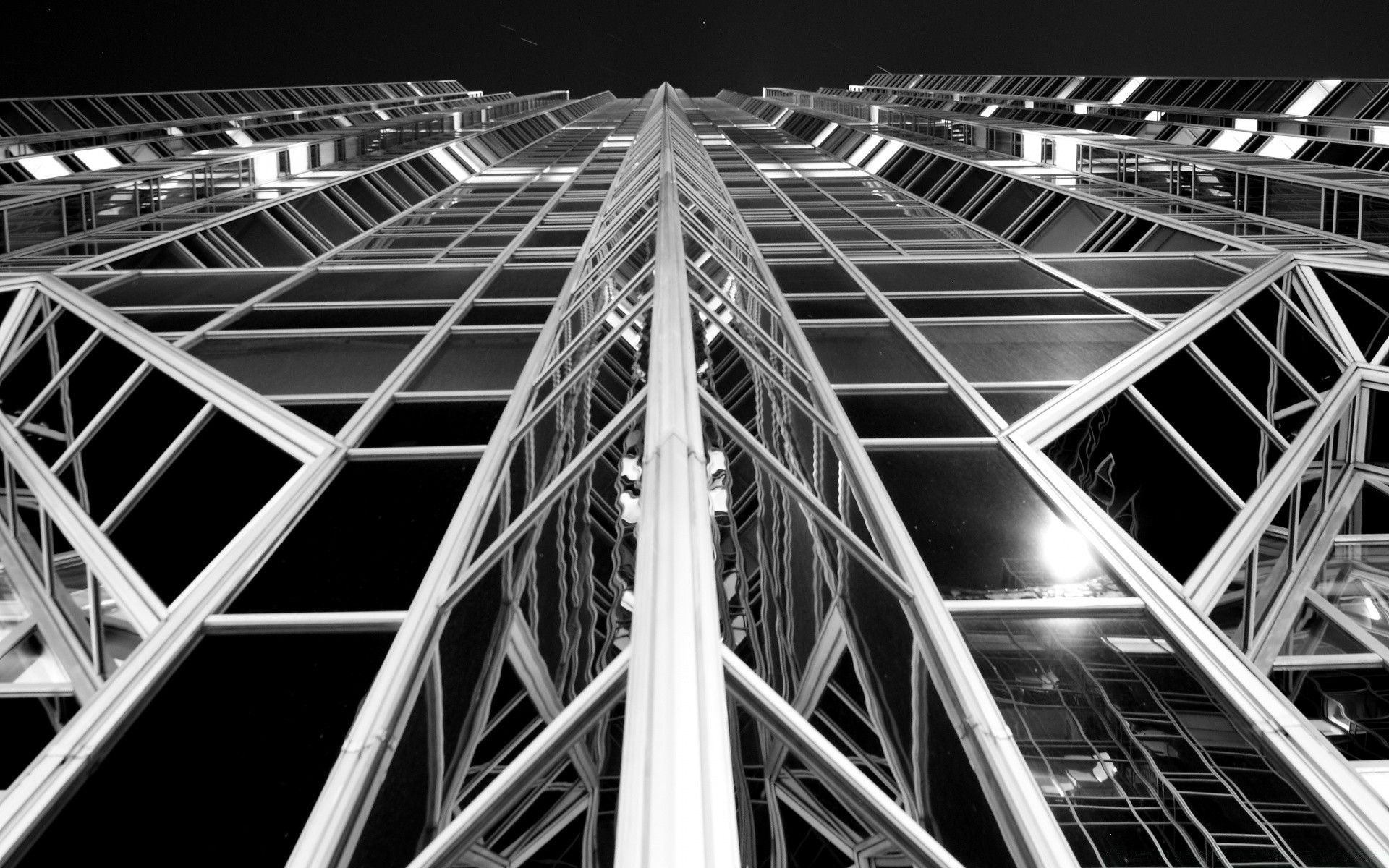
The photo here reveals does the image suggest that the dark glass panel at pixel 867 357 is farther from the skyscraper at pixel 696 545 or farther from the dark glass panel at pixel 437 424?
the dark glass panel at pixel 437 424

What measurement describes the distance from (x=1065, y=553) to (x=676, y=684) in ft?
15.8

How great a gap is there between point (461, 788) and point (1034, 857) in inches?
112

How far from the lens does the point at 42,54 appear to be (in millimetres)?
50750

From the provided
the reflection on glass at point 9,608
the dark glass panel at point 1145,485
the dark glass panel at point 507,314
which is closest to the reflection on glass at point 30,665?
the reflection on glass at point 9,608

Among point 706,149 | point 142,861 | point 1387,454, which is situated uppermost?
point 706,149

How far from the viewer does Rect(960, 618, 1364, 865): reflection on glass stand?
4.90 meters

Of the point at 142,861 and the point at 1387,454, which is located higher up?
the point at 1387,454

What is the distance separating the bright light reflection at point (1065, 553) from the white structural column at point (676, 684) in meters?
3.18

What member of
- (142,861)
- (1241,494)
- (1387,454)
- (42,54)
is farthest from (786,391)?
(42,54)

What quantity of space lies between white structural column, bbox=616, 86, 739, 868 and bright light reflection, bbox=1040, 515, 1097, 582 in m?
3.18

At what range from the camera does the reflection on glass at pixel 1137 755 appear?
4898mm

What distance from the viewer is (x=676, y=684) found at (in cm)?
362

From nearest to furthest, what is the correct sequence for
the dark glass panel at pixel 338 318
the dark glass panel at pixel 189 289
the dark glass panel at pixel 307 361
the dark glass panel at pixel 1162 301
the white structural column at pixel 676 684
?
the white structural column at pixel 676 684, the dark glass panel at pixel 307 361, the dark glass panel at pixel 338 318, the dark glass panel at pixel 1162 301, the dark glass panel at pixel 189 289

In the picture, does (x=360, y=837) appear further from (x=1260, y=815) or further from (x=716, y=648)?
(x=1260, y=815)
